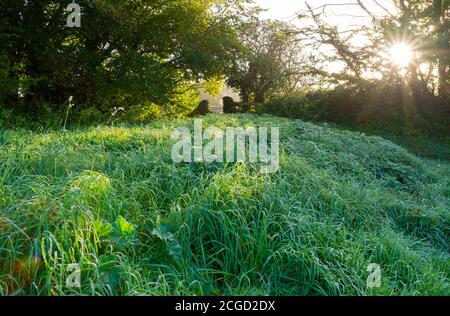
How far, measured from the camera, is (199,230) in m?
2.72

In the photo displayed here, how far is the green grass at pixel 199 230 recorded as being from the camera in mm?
2127

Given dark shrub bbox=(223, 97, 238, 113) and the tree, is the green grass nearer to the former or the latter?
dark shrub bbox=(223, 97, 238, 113)

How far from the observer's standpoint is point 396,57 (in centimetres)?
1074

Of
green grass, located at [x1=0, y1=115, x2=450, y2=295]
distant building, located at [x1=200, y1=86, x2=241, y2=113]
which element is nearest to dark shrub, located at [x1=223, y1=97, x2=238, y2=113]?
distant building, located at [x1=200, y1=86, x2=241, y2=113]

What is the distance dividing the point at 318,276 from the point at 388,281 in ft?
1.48

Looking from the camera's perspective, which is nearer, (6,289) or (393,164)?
(6,289)

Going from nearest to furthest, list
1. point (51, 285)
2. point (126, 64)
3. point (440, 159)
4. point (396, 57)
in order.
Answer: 1. point (51, 285)
2. point (440, 159)
3. point (126, 64)
4. point (396, 57)

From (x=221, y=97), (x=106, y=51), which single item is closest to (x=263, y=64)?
(x=221, y=97)

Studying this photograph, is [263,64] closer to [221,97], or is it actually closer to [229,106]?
[229,106]

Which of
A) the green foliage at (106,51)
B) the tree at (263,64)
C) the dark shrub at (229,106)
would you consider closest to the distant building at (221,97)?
the tree at (263,64)

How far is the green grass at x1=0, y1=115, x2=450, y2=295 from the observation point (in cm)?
213
